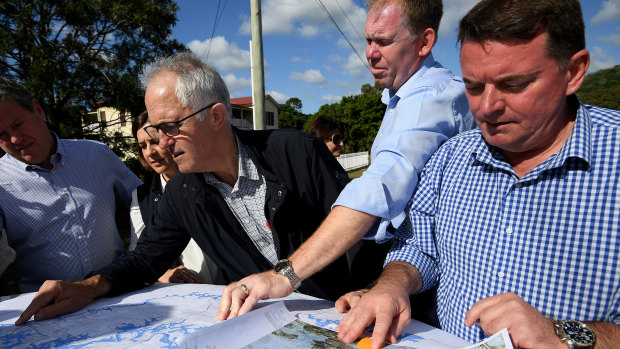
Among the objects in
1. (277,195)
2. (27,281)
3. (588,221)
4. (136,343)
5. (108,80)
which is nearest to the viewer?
(588,221)

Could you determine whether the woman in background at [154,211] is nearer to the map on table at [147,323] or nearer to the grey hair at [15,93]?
the map on table at [147,323]

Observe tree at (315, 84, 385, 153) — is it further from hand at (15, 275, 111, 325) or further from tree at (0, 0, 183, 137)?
hand at (15, 275, 111, 325)

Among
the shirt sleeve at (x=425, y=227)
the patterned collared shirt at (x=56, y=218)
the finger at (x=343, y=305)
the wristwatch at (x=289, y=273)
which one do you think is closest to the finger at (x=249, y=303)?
the wristwatch at (x=289, y=273)

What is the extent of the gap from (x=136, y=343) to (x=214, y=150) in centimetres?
105

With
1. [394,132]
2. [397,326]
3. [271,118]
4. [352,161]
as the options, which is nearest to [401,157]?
[394,132]

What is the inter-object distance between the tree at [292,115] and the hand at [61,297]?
5951 cm

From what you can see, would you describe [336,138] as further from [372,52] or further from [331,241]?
[331,241]

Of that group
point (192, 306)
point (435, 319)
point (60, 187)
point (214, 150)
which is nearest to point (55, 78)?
point (60, 187)

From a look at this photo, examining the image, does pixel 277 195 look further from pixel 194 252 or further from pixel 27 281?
pixel 27 281

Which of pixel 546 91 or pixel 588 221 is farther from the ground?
pixel 546 91

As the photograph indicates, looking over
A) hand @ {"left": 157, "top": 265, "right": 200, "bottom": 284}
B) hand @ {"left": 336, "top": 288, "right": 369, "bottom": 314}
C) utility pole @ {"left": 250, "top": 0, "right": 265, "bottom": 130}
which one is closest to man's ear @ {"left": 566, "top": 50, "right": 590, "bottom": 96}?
hand @ {"left": 336, "top": 288, "right": 369, "bottom": 314}

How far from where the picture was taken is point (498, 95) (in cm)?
129

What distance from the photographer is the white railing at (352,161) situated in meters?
28.3

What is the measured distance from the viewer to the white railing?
28333 mm
